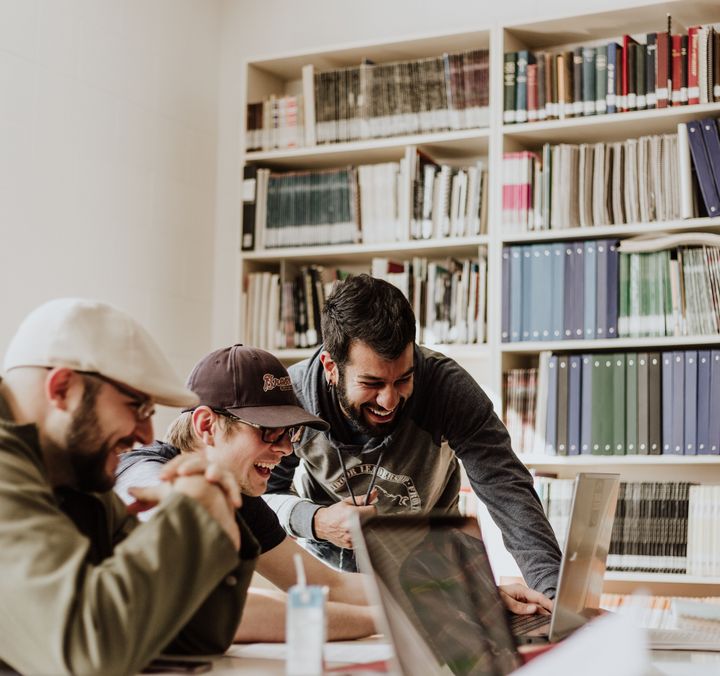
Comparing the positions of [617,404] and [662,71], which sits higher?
[662,71]

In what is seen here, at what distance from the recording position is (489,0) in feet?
12.3

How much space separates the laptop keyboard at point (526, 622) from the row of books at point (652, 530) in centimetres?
154

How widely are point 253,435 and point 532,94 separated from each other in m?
2.04

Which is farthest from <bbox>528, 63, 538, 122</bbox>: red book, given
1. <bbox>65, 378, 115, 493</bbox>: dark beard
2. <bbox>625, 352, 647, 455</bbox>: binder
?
<bbox>65, 378, 115, 493</bbox>: dark beard

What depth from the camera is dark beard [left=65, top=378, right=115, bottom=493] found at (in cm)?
117

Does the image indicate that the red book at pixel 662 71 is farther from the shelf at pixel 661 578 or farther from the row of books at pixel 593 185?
the shelf at pixel 661 578

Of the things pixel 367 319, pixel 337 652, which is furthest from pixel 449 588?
pixel 367 319

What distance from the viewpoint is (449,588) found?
132 cm

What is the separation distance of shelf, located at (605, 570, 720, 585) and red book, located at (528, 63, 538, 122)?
1533 mm

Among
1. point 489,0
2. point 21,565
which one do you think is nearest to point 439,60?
point 489,0

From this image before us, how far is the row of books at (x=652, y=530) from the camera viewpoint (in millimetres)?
Result: 3172

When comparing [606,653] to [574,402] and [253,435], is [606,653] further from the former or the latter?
[574,402]

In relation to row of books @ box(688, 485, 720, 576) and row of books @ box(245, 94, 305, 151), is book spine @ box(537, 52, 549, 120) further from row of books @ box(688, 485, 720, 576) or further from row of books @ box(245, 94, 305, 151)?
row of books @ box(688, 485, 720, 576)

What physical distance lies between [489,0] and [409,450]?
2066 millimetres
